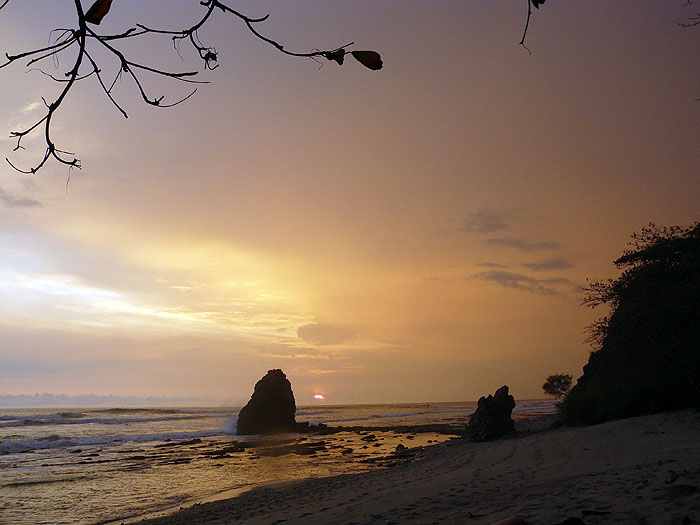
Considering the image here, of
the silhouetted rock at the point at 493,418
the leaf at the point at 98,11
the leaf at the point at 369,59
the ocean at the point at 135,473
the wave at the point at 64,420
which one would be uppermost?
the leaf at the point at 98,11

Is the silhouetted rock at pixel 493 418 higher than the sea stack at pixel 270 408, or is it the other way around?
the silhouetted rock at pixel 493 418

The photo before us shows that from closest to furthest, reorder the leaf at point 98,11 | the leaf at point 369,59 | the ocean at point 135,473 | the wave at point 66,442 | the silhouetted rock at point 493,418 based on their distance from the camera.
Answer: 1. the leaf at point 98,11
2. the leaf at point 369,59
3. the ocean at point 135,473
4. the silhouetted rock at point 493,418
5. the wave at point 66,442

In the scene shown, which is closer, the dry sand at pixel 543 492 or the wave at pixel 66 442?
the dry sand at pixel 543 492

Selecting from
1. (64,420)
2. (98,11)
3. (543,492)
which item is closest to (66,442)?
(64,420)

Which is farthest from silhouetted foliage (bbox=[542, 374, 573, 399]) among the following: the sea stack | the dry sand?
the dry sand

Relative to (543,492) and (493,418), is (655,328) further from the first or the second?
(543,492)

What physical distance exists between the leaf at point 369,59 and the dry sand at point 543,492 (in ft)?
17.4

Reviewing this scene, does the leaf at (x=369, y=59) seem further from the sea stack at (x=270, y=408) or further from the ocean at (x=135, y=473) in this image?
the sea stack at (x=270, y=408)

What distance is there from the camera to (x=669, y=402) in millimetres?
18484

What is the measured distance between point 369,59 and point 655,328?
2082 centimetres

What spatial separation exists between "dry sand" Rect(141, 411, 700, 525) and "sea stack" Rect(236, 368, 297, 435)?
3559 cm

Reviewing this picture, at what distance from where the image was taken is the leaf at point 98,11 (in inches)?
74.4

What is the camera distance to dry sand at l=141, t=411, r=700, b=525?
17.8ft

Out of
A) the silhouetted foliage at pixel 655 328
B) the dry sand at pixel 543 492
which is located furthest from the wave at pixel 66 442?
the silhouetted foliage at pixel 655 328
